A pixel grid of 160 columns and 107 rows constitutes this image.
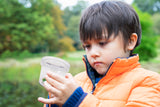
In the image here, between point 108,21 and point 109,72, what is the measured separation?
214mm

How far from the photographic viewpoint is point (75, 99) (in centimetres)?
67

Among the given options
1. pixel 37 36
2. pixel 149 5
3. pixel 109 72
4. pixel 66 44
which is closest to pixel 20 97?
→ pixel 109 72

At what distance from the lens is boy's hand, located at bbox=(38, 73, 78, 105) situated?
66 cm

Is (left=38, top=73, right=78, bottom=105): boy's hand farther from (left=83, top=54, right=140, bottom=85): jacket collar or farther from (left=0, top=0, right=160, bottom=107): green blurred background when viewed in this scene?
(left=0, top=0, right=160, bottom=107): green blurred background

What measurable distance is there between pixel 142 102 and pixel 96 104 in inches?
6.6

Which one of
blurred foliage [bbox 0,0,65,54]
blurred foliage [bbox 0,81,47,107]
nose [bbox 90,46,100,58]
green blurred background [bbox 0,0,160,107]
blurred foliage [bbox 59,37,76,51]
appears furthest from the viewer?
blurred foliage [bbox 59,37,76,51]

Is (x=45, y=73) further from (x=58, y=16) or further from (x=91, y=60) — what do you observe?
(x=58, y=16)

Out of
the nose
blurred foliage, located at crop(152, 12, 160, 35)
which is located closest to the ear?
the nose

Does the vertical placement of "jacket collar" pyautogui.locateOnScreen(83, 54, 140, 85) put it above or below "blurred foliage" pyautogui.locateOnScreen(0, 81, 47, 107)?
above

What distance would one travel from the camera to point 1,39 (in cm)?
973

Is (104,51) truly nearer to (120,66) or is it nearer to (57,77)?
(120,66)

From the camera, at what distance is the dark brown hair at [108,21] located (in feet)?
2.51

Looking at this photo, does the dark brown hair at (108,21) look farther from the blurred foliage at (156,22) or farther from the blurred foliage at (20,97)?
the blurred foliage at (156,22)

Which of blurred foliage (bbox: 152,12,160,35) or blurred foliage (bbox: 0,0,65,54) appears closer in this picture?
blurred foliage (bbox: 152,12,160,35)
